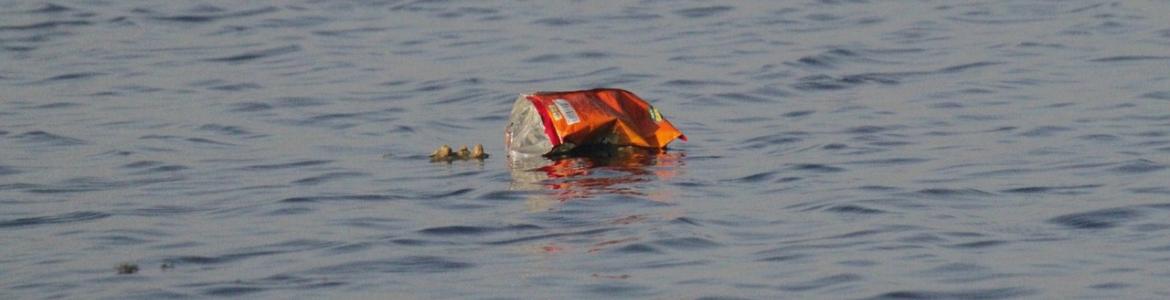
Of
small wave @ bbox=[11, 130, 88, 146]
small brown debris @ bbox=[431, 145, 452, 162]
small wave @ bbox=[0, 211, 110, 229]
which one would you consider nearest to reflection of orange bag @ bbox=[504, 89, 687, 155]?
small brown debris @ bbox=[431, 145, 452, 162]

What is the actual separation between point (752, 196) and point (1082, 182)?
165 centimetres

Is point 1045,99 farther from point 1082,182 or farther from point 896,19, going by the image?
point 896,19

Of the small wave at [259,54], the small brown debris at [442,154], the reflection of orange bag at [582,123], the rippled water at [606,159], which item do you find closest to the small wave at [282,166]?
the rippled water at [606,159]

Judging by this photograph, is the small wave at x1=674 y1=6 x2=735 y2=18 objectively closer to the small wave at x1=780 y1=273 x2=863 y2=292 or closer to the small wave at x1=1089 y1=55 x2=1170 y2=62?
the small wave at x1=1089 y1=55 x2=1170 y2=62

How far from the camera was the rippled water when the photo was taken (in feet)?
26.9

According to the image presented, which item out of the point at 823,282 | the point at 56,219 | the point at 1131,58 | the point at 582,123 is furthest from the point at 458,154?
the point at 1131,58

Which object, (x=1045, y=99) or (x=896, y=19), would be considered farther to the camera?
(x=896, y=19)

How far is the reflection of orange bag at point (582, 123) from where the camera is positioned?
11250 millimetres

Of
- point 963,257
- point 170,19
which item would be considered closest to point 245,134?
point 963,257

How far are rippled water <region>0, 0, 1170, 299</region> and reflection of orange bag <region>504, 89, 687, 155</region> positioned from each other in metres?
Result: 0.19

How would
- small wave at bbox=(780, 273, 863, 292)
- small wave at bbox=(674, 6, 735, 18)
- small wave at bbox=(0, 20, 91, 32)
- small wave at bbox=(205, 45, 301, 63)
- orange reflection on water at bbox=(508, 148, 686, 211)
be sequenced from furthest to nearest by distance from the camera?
small wave at bbox=(674, 6, 735, 18) → small wave at bbox=(0, 20, 91, 32) → small wave at bbox=(205, 45, 301, 63) → orange reflection on water at bbox=(508, 148, 686, 211) → small wave at bbox=(780, 273, 863, 292)

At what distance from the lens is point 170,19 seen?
21406 mm

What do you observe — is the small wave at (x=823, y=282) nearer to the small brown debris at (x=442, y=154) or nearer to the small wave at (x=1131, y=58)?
the small brown debris at (x=442, y=154)

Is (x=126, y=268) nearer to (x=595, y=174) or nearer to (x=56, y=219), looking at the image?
(x=56, y=219)
